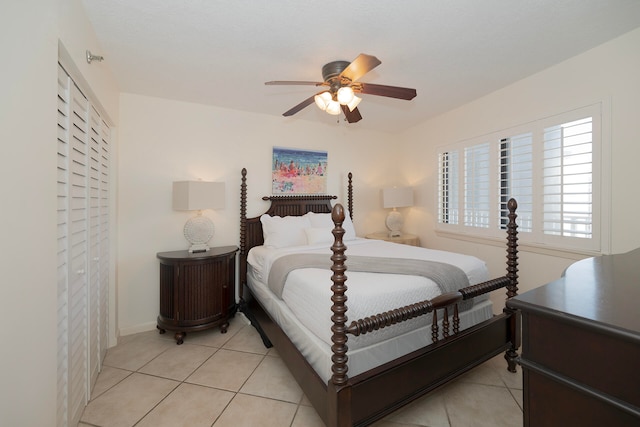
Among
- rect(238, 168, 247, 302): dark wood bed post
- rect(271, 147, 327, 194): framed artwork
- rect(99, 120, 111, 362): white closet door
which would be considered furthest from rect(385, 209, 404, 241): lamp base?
rect(99, 120, 111, 362): white closet door

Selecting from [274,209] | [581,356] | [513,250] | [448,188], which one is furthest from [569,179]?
[274,209]

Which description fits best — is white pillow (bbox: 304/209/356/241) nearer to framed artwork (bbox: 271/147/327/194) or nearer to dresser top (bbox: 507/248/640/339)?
framed artwork (bbox: 271/147/327/194)

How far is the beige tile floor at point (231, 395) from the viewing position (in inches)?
66.2

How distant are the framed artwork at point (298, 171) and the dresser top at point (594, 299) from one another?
120 inches

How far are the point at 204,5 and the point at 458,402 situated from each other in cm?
314

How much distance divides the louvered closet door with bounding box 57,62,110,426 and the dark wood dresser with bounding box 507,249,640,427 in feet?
6.87

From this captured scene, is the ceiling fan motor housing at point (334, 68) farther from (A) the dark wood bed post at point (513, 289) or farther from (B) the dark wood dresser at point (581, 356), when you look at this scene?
(B) the dark wood dresser at point (581, 356)

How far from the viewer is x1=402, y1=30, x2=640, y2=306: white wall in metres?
2.05

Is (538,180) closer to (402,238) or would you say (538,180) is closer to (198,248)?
(402,238)

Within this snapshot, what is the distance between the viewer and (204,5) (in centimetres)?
166

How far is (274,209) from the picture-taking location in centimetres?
354

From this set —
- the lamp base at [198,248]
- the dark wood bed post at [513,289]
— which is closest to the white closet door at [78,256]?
the lamp base at [198,248]

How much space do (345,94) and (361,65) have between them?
0.91ft

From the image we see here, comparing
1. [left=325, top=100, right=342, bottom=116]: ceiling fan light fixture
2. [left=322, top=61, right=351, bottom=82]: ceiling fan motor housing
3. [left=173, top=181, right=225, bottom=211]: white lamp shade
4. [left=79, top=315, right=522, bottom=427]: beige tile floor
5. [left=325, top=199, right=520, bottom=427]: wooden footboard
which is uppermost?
[left=322, top=61, right=351, bottom=82]: ceiling fan motor housing
